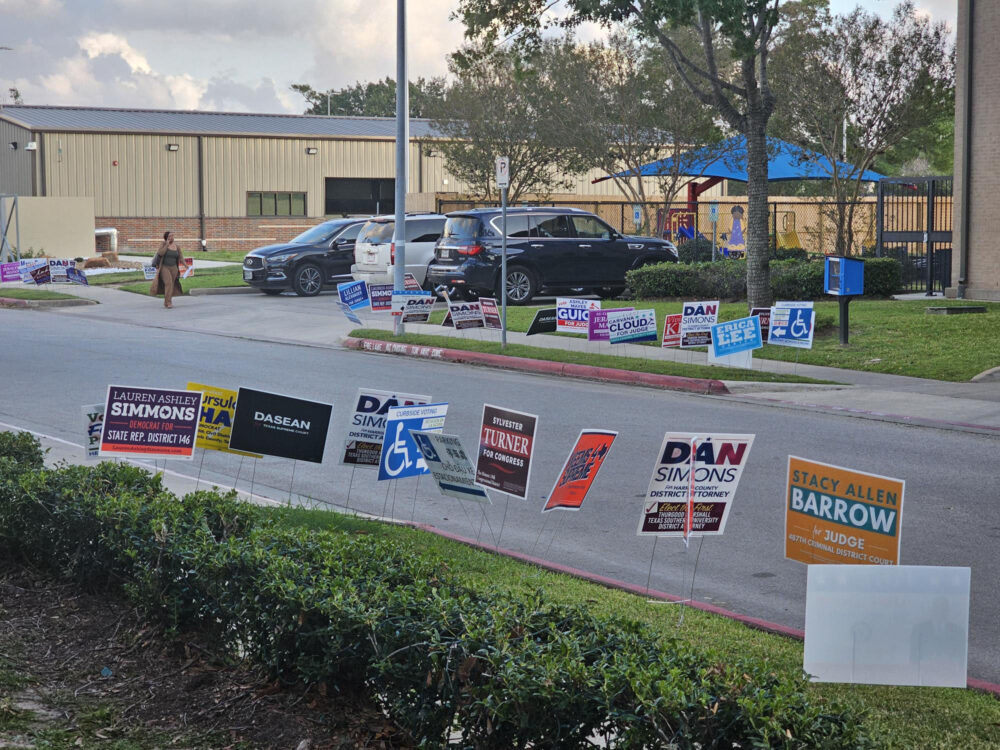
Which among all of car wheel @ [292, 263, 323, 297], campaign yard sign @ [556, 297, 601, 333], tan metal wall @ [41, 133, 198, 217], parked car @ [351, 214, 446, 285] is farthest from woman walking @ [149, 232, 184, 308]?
tan metal wall @ [41, 133, 198, 217]

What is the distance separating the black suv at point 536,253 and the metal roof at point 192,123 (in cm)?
2591

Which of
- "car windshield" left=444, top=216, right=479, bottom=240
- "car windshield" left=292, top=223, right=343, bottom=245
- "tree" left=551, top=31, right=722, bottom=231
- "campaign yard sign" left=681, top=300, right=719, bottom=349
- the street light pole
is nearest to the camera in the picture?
"campaign yard sign" left=681, top=300, right=719, bottom=349

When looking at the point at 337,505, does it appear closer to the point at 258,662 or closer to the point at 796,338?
the point at 258,662

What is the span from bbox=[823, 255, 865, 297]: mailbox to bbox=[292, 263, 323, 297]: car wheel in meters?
14.8

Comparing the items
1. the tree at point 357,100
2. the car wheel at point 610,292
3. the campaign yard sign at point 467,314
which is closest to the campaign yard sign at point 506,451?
the campaign yard sign at point 467,314

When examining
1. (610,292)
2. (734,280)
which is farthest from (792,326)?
(610,292)

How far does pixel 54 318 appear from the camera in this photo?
A: 24.5 m

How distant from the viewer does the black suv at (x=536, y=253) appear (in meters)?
24.5

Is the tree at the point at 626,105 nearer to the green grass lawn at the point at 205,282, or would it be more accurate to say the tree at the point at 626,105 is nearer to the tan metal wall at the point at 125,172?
the green grass lawn at the point at 205,282

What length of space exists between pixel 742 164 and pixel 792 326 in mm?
22170

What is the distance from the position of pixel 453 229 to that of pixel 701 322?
33.7 feet

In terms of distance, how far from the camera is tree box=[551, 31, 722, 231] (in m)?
36.8

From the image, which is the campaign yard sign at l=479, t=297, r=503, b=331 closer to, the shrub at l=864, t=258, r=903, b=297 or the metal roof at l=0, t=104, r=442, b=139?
the shrub at l=864, t=258, r=903, b=297

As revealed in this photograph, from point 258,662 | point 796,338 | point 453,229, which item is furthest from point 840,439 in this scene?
point 453,229
